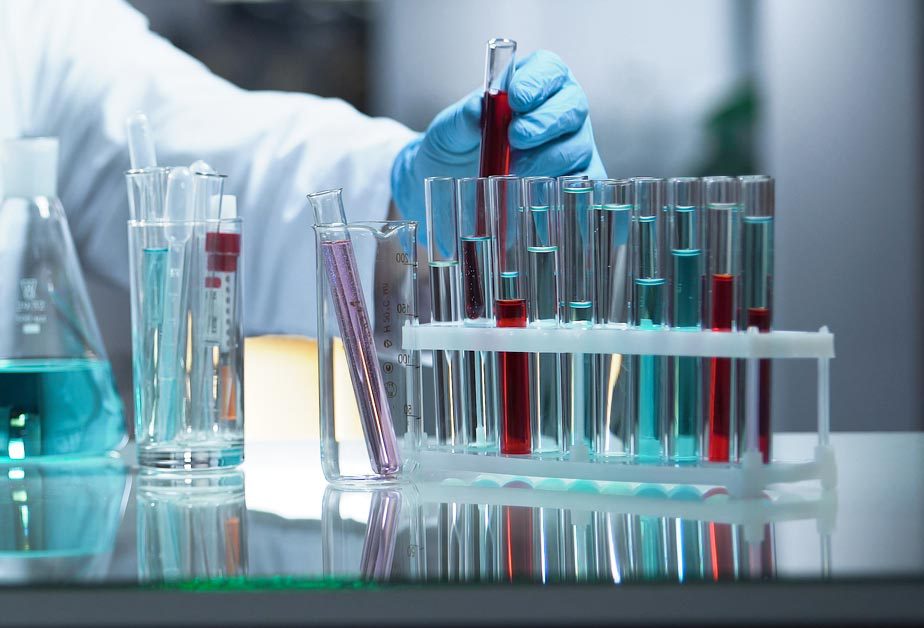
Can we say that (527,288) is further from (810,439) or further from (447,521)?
(810,439)

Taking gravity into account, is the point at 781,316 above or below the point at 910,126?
below

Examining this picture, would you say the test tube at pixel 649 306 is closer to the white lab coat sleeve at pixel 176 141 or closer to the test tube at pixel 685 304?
the test tube at pixel 685 304

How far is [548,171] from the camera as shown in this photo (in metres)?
1.03

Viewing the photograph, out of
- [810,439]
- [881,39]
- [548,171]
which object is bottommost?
[810,439]

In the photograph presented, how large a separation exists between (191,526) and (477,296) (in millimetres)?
274

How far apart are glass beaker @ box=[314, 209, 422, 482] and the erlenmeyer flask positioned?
0.87 ft

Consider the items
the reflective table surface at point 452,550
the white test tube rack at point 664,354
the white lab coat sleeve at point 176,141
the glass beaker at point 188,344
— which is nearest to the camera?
the reflective table surface at point 452,550

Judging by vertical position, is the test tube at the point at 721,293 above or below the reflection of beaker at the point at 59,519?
above

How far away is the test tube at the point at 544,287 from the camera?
75cm

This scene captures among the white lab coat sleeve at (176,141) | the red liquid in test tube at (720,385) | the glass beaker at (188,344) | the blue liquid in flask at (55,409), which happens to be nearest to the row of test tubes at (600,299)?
the red liquid in test tube at (720,385)

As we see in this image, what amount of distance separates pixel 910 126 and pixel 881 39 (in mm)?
262

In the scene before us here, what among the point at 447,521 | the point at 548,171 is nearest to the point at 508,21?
the point at 548,171

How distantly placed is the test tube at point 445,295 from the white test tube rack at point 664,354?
17mm

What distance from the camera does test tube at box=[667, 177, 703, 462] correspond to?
0.71 meters
